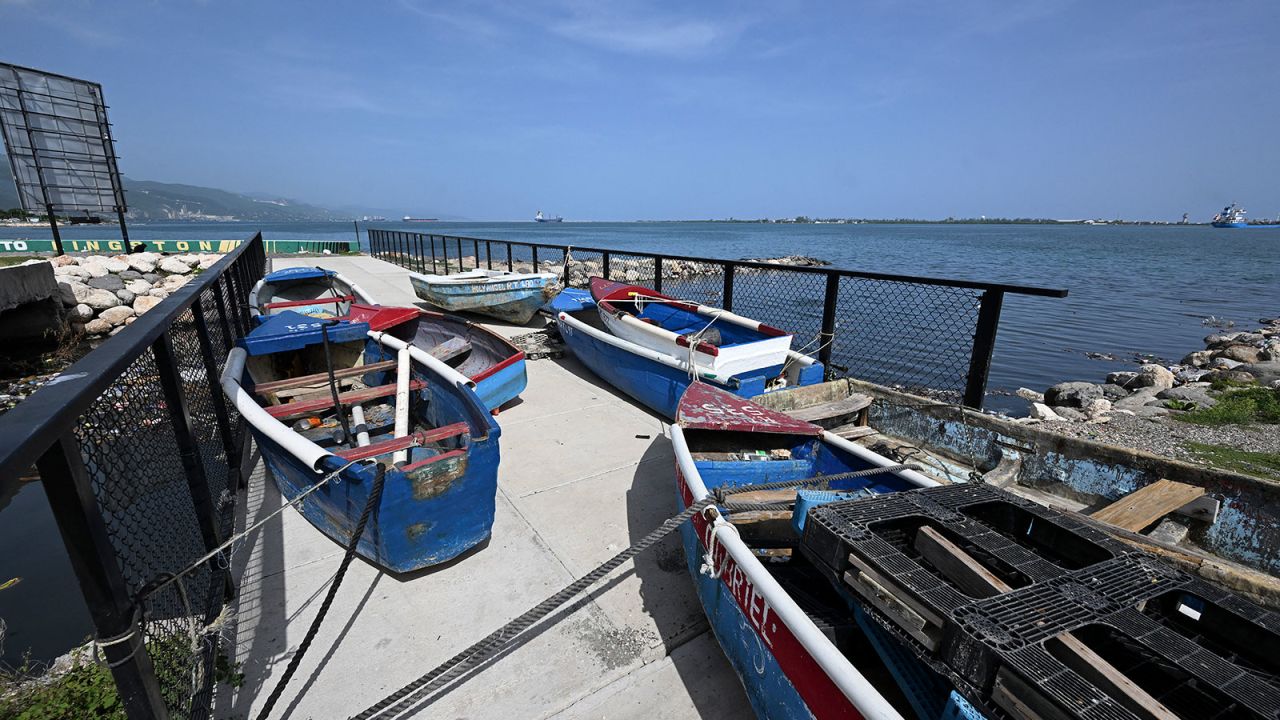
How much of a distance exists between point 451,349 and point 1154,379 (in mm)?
11632

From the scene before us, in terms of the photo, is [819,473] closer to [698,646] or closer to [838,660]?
[698,646]

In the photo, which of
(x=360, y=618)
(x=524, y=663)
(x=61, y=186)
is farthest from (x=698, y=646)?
(x=61, y=186)

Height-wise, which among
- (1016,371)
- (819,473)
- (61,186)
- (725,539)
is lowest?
(1016,371)

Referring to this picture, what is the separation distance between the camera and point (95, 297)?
36.3ft

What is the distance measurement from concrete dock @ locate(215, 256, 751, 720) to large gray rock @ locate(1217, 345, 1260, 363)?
46.6 ft

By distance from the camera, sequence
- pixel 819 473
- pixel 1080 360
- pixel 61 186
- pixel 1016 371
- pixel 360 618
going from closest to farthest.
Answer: pixel 360 618 → pixel 819 473 → pixel 1016 371 → pixel 1080 360 → pixel 61 186

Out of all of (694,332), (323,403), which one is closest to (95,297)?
(323,403)

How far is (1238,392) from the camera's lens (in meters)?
7.02

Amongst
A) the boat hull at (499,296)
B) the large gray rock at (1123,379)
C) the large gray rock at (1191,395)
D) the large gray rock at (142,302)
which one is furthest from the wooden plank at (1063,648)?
the large gray rock at (142,302)

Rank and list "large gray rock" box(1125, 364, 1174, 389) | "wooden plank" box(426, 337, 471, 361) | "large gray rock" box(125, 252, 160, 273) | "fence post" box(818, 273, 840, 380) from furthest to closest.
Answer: "large gray rock" box(125, 252, 160, 273), "large gray rock" box(1125, 364, 1174, 389), "wooden plank" box(426, 337, 471, 361), "fence post" box(818, 273, 840, 380)

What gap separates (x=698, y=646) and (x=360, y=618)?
1751 millimetres

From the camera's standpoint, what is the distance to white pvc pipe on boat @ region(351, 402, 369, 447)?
3.84 meters

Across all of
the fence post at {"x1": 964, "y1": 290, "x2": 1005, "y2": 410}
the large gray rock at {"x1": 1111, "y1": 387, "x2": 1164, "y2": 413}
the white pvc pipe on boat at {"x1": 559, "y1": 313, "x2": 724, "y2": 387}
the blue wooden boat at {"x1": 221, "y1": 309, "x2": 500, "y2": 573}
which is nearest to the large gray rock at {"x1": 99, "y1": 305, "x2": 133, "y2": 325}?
the blue wooden boat at {"x1": 221, "y1": 309, "x2": 500, "y2": 573}

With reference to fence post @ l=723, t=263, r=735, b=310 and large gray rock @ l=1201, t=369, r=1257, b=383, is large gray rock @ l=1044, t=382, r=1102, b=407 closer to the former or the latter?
large gray rock @ l=1201, t=369, r=1257, b=383
